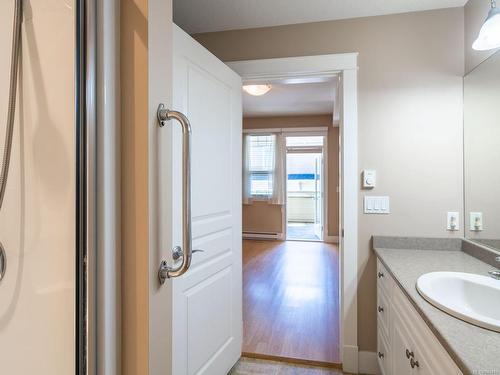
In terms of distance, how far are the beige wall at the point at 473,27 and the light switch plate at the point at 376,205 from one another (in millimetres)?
946

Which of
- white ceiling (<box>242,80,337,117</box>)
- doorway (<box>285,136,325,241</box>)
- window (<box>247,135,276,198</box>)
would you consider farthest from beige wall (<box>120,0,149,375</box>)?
doorway (<box>285,136,325,241</box>)

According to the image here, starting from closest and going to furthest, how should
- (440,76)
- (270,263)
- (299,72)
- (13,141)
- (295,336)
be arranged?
(13,141)
(440,76)
(299,72)
(295,336)
(270,263)

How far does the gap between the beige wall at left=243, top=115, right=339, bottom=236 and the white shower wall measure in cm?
566

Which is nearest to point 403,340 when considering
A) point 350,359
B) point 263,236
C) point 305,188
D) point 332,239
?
point 350,359

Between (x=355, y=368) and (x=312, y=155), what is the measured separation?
16.7ft

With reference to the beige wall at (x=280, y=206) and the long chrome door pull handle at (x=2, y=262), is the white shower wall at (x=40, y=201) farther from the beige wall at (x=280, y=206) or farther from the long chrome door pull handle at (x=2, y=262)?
the beige wall at (x=280, y=206)

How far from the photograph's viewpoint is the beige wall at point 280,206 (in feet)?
20.1

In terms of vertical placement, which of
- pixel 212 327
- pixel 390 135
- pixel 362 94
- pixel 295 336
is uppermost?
pixel 362 94

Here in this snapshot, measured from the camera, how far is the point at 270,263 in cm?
473

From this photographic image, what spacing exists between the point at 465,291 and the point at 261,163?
5.30 metres

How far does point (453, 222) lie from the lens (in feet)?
6.40

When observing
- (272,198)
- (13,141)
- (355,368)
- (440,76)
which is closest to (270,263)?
(272,198)

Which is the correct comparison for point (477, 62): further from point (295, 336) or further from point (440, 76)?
point (295, 336)

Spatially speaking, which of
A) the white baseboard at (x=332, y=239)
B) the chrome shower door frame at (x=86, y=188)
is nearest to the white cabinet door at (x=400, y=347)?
the chrome shower door frame at (x=86, y=188)
